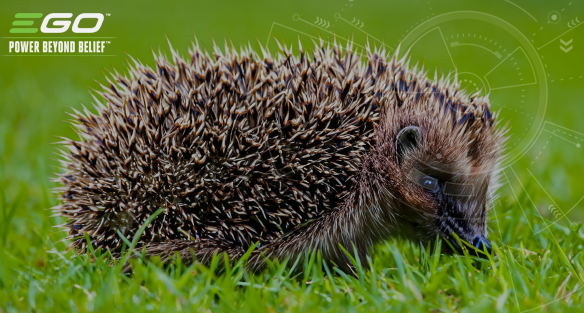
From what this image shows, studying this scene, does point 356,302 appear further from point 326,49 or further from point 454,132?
point 326,49

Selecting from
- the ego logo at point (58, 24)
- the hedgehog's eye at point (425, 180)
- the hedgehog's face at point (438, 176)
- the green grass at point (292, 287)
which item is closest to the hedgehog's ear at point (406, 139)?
the hedgehog's face at point (438, 176)

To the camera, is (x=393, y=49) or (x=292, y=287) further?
(x=393, y=49)

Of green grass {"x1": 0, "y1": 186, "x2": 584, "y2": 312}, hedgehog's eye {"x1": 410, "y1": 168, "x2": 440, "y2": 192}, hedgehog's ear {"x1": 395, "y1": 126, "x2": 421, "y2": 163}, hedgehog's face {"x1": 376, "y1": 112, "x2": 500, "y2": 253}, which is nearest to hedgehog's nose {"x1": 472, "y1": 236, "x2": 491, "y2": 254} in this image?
hedgehog's face {"x1": 376, "y1": 112, "x2": 500, "y2": 253}

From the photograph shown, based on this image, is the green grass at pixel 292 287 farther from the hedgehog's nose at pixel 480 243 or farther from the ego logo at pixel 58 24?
the ego logo at pixel 58 24

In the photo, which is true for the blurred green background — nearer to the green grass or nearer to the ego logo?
the ego logo
